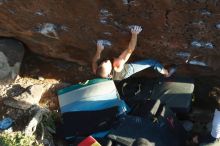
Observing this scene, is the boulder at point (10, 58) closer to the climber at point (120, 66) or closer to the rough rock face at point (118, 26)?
the rough rock face at point (118, 26)

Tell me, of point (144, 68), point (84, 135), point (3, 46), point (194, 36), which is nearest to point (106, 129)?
point (84, 135)

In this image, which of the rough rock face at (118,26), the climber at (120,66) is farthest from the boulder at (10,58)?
the climber at (120,66)

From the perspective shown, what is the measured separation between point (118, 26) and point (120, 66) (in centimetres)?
57

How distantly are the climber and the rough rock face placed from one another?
0.11 m

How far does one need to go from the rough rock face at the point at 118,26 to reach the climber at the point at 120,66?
112mm

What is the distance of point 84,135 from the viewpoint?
641 centimetres

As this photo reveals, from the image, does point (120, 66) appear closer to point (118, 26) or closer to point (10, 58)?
point (118, 26)

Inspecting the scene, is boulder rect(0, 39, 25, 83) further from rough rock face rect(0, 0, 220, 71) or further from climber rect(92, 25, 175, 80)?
climber rect(92, 25, 175, 80)

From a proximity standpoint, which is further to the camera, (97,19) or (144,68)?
(144,68)

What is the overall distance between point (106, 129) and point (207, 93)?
62.9 inches

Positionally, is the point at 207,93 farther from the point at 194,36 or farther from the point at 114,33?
the point at 114,33

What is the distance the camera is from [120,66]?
A: 684 centimetres

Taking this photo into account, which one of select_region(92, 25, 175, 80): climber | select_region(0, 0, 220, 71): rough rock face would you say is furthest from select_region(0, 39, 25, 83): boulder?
select_region(92, 25, 175, 80): climber

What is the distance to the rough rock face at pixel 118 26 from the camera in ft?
20.1
